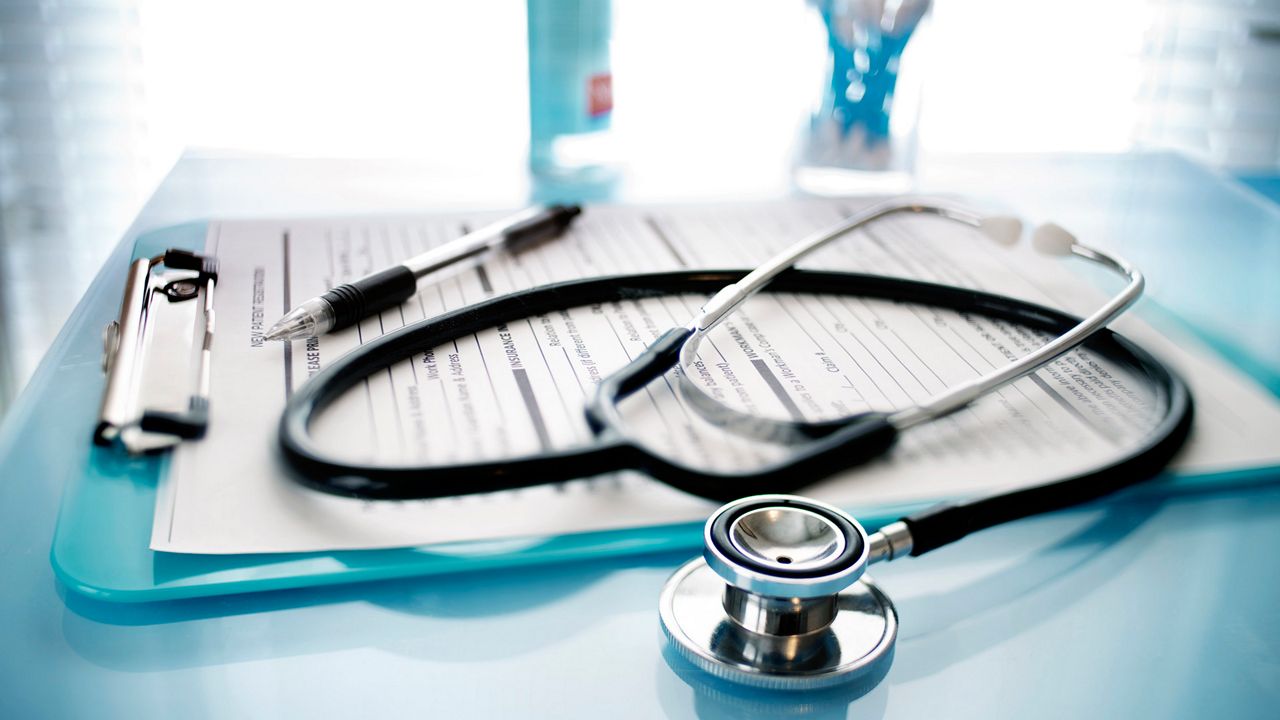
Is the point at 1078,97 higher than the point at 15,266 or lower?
higher

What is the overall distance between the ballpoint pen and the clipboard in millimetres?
109

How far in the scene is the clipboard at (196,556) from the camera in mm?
364

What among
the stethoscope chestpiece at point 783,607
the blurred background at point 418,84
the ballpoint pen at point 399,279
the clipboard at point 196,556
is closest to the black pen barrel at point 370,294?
the ballpoint pen at point 399,279

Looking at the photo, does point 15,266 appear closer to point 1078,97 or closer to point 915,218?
point 915,218

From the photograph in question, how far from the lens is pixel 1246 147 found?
1.51 metres

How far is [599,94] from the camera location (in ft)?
2.73

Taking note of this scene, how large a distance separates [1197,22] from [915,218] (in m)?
0.93

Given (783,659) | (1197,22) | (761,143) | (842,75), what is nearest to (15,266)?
(761,143)

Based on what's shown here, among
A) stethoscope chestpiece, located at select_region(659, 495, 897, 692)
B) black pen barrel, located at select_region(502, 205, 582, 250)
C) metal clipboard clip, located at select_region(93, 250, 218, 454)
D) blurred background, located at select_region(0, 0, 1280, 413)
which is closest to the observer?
stethoscope chestpiece, located at select_region(659, 495, 897, 692)

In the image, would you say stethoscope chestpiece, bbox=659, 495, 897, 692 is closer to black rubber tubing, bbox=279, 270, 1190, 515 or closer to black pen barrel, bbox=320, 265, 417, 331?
black rubber tubing, bbox=279, 270, 1190, 515

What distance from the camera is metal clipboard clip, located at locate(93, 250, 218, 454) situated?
0.43m

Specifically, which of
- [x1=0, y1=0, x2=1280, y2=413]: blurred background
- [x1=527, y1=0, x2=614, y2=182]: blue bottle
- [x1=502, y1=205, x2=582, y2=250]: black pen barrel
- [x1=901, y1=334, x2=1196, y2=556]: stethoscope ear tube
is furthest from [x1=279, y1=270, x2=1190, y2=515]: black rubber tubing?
[x1=0, y1=0, x2=1280, y2=413]: blurred background

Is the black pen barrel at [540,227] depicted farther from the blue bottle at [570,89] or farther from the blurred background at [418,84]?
the blurred background at [418,84]

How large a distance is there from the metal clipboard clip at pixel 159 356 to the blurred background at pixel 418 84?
29.1 inches
